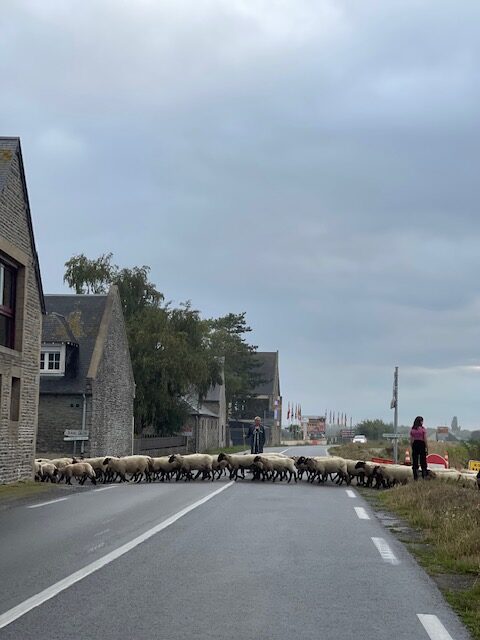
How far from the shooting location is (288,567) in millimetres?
9164

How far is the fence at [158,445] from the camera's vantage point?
151 feet

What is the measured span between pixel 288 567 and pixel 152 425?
4286 centimetres

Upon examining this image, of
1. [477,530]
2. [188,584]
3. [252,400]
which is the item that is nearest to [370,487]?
[477,530]

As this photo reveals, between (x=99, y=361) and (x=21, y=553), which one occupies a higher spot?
(x=99, y=361)

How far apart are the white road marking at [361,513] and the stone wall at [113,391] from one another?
2397 centimetres

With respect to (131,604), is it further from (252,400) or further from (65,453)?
(252,400)

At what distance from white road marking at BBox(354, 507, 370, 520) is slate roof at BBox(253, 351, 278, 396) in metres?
106

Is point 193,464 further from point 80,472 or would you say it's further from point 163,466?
point 80,472

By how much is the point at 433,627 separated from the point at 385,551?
402 cm

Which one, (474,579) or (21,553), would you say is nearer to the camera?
(474,579)

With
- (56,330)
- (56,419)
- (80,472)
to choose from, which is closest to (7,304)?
(80,472)

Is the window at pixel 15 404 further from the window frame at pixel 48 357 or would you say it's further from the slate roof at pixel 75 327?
the window frame at pixel 48 357

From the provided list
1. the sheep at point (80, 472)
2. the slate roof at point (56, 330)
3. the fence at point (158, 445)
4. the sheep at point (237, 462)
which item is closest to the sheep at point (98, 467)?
the sheep at point (80, 472)

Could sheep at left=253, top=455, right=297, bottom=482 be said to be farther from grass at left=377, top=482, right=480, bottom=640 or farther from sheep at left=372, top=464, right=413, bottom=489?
grass at left=377, top=482, right=480, bottom=640
